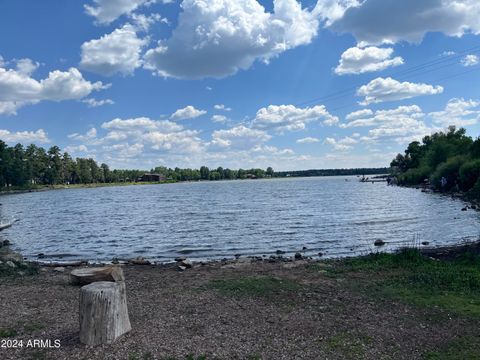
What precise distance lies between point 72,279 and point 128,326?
637cm

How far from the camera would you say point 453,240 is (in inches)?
988

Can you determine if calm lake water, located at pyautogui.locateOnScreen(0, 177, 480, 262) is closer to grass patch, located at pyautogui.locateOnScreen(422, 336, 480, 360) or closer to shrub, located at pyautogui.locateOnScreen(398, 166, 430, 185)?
grass patch, located at pyautogui.locateOnScreen(422, 336, 480, 360)

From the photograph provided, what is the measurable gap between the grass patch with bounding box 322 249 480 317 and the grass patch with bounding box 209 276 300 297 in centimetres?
250

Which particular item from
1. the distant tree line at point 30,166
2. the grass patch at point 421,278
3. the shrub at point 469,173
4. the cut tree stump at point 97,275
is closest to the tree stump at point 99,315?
the cut tree stump at point 97,275

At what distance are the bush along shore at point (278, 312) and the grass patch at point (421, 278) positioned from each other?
0.03 meters

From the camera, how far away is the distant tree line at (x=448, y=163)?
66.1m

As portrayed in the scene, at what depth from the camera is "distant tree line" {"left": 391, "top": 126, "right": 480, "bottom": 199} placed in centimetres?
6612

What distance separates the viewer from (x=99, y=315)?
8141 mm

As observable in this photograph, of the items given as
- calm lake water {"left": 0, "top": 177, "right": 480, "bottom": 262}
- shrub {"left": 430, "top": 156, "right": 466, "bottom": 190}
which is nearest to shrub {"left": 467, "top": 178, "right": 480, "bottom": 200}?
calm lake water {"left": 0, "top": 177, "right": 480, "bottom": 262}

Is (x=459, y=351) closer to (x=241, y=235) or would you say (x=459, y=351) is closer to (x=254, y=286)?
(x=254, y=286)

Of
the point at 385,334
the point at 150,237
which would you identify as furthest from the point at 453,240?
the point at 150,237

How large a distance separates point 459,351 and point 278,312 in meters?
4.19

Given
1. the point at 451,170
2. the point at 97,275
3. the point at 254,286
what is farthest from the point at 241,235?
the point at 451,170

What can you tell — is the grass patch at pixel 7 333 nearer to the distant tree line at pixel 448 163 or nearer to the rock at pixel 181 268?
the rock at pixel 181 268
